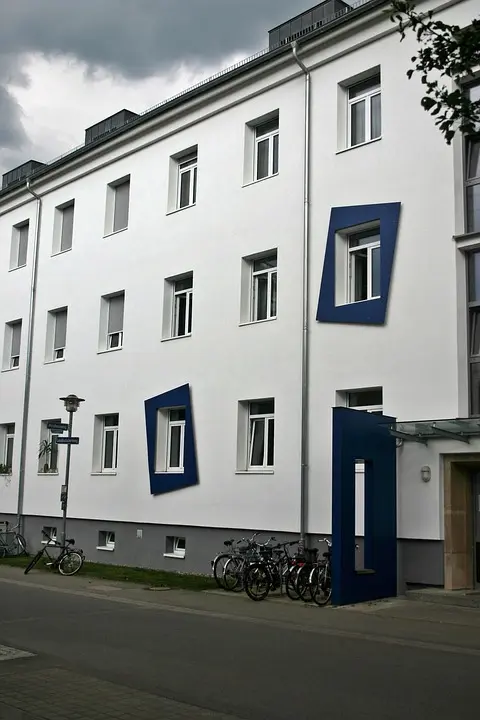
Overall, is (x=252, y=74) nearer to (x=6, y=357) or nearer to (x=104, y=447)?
(x=104, y=447)

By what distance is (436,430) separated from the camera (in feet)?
48.7

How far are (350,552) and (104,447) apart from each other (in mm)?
10890

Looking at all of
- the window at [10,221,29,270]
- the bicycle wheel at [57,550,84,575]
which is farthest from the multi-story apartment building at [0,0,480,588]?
the window at [10,221,29,270]

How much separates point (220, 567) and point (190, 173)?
406 inches

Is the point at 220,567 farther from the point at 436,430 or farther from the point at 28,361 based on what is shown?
Result: the point at 28,361

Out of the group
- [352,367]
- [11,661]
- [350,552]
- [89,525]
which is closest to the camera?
[11,661]

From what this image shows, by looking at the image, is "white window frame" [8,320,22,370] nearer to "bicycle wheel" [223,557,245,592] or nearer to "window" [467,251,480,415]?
"bicycle wheel" [223,557,245,592]

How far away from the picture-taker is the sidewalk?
11.4 meters

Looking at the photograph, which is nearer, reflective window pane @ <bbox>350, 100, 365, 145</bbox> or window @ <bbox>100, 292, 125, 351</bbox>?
reflective window pane @ <bbox>350, 100, 365, 145</bbox>

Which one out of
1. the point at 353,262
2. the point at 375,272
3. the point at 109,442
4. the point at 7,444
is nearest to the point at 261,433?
the point at 353,262

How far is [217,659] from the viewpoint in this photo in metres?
9.41

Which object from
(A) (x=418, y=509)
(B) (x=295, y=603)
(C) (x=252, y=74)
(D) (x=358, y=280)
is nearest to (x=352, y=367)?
(D) (x=358, y=280)

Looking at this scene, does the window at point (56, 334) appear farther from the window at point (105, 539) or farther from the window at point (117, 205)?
the window at point (105, 539)

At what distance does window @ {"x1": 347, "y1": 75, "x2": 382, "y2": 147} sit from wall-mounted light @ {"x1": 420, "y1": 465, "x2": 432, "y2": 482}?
679cm
